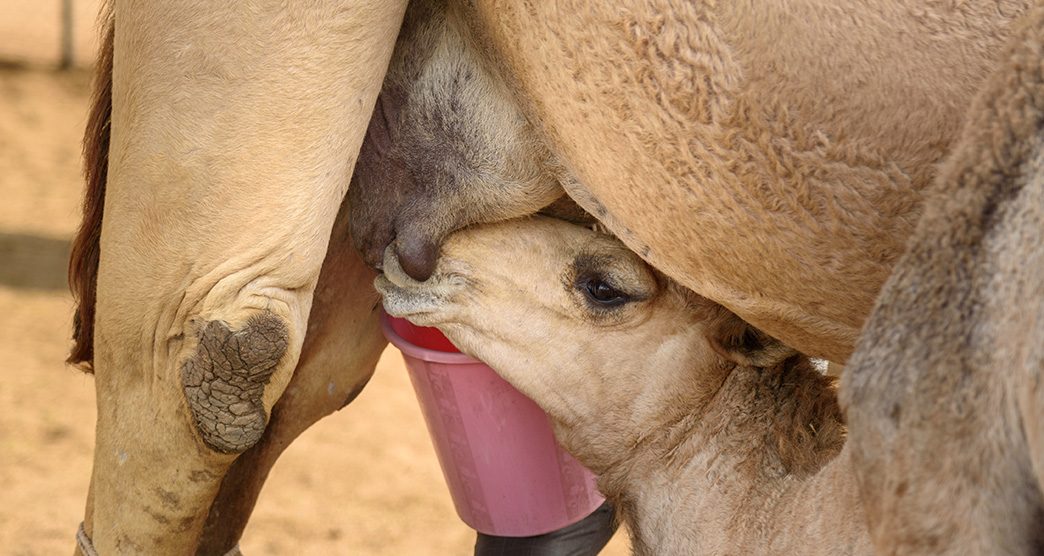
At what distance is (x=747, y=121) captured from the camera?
6.38 feet

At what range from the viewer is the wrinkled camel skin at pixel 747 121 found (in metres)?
1.88

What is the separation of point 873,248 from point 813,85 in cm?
26

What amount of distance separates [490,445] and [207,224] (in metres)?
0.82

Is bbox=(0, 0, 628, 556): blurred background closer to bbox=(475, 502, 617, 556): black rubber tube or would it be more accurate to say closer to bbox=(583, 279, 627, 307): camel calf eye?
bbox=(475, 502, 617, 556): black rubber tube

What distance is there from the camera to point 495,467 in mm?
2746

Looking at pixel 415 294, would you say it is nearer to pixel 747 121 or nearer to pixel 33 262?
pixel 747 121

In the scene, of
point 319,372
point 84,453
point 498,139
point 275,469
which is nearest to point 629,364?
point 498,139

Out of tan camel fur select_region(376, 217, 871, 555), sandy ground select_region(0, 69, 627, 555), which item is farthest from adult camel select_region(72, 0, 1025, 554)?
sandy ground select_region(0, 69, 627, 555)

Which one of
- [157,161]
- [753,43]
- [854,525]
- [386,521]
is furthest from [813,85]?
[386,521]

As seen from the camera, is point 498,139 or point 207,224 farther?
point 498,139

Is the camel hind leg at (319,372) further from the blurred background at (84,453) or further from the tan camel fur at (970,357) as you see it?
the tan camel fur at (970,357)

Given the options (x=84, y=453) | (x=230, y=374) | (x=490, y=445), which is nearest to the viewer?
(x=230, y=374)

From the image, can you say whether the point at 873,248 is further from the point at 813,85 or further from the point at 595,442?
the point at 595,442

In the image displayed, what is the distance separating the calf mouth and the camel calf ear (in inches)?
19.4
